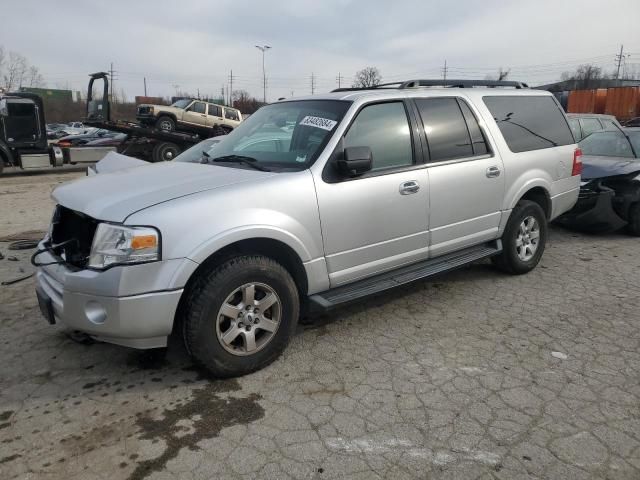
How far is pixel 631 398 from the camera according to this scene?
118 inches

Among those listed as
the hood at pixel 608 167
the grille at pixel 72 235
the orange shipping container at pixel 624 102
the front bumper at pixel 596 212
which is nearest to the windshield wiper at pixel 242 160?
the grille at pixel 72 235

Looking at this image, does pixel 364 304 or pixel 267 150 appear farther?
pixel 364 304

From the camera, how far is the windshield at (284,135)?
3664 millimetres

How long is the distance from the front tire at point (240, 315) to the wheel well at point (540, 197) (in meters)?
3.11

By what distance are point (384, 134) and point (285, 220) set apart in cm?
121

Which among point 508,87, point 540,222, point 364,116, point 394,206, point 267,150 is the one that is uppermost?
point 508,87

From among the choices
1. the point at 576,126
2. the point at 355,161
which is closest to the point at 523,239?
the point at 355,161

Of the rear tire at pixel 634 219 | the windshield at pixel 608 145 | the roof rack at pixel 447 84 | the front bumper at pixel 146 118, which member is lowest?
the rear tire at pixel 634 219

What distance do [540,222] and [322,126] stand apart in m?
2.84

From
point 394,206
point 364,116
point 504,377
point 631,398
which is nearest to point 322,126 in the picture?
point 364,116

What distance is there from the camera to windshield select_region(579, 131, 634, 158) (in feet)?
24.6

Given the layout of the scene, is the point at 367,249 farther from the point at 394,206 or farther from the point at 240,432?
the point at 240,432

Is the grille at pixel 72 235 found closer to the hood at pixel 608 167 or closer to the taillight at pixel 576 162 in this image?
the taillight at pixel 576 162

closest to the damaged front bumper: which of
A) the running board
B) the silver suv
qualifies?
the silver suv
